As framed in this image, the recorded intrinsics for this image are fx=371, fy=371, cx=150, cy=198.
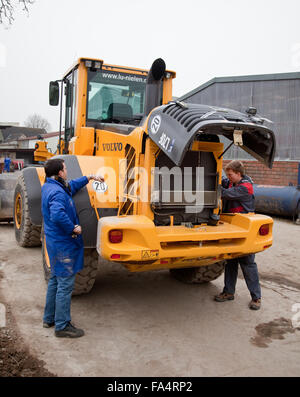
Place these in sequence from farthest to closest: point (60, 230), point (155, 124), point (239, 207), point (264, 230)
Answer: point (239, 207) < point (264, 230) < point (155, 124) < point (60, 230)

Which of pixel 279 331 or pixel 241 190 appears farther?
pixel 241 190

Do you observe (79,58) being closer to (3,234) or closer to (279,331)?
(3,234)

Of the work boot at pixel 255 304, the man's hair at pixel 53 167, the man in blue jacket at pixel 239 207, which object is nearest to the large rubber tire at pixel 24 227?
the man's hair at pixel 53 167

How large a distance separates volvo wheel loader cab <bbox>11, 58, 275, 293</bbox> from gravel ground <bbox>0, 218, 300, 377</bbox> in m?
0.45

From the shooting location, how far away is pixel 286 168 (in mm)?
13141

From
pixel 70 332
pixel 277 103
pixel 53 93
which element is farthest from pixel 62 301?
pixel 277 103

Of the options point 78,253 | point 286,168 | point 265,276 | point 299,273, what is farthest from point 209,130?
point 286,168

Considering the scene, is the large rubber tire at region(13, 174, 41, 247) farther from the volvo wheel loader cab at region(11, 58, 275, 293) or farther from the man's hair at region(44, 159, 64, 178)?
the man's hair at region(44, 159, 64, 178)

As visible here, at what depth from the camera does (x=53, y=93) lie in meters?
6.14

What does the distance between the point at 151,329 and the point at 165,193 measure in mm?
1399

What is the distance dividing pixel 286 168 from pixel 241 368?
1110 cm

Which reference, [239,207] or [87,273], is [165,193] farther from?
[87,273]

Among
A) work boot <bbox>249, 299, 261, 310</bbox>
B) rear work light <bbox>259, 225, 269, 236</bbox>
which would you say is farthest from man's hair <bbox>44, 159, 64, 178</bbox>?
work boot <bbox>249, 299, 261, 310</bbox>

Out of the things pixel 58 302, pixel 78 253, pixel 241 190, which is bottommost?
pixel 58 302
